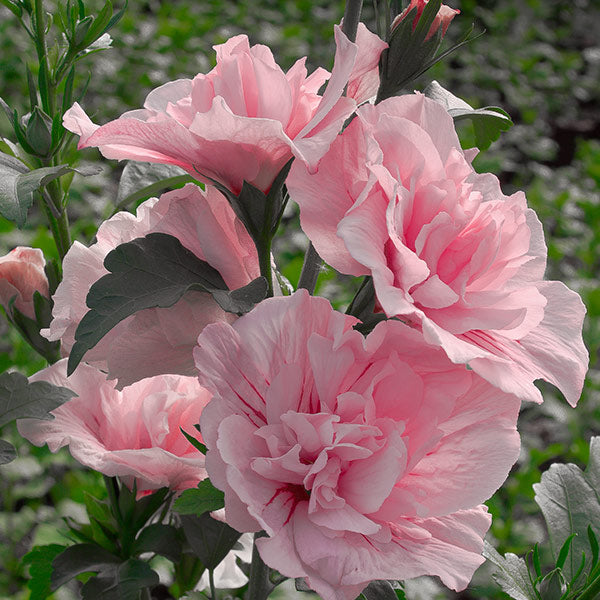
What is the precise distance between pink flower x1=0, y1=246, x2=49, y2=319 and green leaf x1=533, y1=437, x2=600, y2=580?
1.38ft

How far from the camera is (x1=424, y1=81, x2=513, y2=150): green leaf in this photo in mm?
550

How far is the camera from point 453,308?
16.4 inches

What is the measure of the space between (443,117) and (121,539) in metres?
0.39

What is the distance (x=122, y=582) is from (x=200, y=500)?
0.16 metres

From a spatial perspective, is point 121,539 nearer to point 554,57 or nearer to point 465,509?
point 465,509

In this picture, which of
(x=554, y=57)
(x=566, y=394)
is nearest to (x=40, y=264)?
(x=566, y=394)

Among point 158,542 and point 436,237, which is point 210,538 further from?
point 436,237

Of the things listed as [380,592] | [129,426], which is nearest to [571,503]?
[380,592]

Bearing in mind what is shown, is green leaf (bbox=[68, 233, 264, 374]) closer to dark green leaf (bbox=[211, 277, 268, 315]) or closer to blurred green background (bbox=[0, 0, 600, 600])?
dark green leaf (bbox=[211, 277, 268, 315])

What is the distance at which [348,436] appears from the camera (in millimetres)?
415

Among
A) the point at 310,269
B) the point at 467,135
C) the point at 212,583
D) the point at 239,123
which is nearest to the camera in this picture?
the point at 239,123

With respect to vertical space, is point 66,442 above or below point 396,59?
below

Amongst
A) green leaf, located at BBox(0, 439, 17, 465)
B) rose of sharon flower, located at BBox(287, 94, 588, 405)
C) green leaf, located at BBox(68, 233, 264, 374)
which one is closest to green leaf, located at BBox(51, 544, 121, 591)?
green leaf, located at BBox(0, 439, 17, 465)

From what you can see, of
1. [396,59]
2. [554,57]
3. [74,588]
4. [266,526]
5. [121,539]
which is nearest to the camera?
[266,526]
